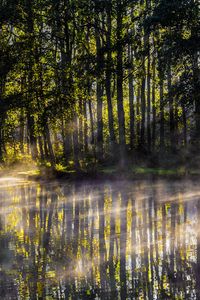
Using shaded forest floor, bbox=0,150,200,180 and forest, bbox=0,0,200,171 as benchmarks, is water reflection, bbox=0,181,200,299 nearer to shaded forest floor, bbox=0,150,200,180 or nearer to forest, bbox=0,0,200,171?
shaded forest floor, bbox=0,150,200,180

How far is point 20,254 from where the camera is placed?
909 cm

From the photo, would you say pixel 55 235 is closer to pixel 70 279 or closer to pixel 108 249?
pixel 108 249

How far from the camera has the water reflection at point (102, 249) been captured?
6645mm

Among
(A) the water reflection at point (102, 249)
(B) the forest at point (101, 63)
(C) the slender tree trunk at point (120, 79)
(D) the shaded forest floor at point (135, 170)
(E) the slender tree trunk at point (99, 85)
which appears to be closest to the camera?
(A) the water reflection at point (102, 249)

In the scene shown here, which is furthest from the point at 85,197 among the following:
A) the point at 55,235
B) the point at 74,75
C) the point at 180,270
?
the point at 74,75

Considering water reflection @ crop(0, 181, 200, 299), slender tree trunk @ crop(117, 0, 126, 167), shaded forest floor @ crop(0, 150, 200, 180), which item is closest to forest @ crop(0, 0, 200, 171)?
slender tree trunk @ crop(117, 0, 126, 167)

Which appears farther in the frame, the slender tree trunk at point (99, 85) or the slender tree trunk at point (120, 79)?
the slender tree trunk at point (99, 85)

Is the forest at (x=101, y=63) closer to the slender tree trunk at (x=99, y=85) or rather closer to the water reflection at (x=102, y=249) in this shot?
the slender tree trunk at (x=99, y=85)

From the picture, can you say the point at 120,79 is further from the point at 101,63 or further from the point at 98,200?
the point at 98,200

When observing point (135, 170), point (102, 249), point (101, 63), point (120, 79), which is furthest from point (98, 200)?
point (120, 79)

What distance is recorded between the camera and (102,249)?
9.13 metres

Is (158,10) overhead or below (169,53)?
overhead

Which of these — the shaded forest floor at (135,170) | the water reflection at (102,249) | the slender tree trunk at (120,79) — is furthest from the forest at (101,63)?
the water reflection at (102,249)

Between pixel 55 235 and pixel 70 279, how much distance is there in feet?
12.3
